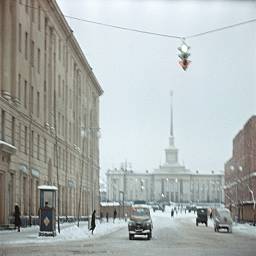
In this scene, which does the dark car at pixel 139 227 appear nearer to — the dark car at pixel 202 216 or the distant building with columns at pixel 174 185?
the dark car at pixel 202 216

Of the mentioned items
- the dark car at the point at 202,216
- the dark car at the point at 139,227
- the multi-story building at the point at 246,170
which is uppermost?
the multi-story building at the point at 246,170

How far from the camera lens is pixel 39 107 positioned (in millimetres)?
56219

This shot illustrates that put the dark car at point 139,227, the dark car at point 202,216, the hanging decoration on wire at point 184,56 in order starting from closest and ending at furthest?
1. the hanging decoration on wire at point 184,56
2. the dark car at point 139,227
3. the dark car at point 202,216

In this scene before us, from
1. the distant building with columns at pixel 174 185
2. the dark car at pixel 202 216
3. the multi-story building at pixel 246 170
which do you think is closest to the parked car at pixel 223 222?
the multi-story building at pixel 246 170

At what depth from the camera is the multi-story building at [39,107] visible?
150 feet

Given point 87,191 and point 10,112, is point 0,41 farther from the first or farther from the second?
point 87,191

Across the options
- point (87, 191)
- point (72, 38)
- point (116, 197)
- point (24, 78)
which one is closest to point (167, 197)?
point (116, 197)

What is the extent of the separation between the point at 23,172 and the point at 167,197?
147 meters

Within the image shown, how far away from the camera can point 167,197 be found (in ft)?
635

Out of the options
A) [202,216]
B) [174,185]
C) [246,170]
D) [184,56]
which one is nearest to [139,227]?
[184,56]

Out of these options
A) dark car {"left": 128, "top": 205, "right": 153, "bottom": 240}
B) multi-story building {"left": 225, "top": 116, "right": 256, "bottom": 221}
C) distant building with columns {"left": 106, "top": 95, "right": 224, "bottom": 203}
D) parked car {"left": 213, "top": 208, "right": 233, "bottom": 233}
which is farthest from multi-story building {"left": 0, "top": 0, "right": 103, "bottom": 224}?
distant building with columns {"left": 106, "top": 95, "right": 224, "bottom": 203}

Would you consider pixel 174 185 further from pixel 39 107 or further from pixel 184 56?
pixel 184 56

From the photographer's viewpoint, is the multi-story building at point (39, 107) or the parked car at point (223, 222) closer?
the multi-story building at point (39, 107)

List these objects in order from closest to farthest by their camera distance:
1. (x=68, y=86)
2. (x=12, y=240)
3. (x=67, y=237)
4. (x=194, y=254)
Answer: (x=194, y=254)
(x=12, y=240)
(x=67, y=237)
(x=68, y=86)
